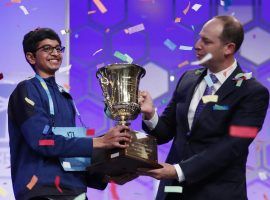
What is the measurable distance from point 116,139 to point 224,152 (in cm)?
47

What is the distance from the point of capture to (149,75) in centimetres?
351

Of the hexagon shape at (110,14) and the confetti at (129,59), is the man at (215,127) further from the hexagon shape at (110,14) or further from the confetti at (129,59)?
the hexagon shape at (110,14)

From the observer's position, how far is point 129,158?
2.20m

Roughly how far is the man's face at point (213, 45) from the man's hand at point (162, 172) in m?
0.51

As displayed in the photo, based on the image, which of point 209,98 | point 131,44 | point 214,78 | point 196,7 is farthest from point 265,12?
point 209,98

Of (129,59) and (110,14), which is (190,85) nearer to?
(129,59)

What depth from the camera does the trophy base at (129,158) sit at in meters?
2.21

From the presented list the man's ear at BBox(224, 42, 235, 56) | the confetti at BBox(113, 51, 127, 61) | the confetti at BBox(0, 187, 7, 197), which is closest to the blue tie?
the man's ear at BBox(224, 42, 235, 56)

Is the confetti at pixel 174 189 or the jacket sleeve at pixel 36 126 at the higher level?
the jacket sleeve at pixel 36 126

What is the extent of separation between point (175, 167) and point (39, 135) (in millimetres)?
581

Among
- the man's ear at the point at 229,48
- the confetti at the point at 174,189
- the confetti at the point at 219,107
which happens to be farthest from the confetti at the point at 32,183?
the man's ear at the point at 229,48

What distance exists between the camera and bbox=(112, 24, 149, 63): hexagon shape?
3.52 meters

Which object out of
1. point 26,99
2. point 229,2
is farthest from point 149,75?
point 26,99

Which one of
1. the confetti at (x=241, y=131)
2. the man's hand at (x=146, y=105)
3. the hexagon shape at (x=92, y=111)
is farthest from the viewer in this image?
the hexagon shape at (x=92, y=111)
